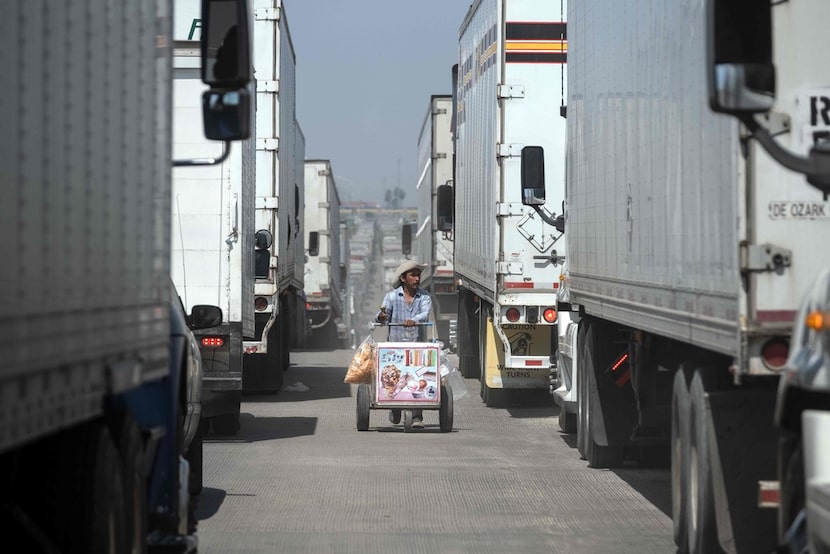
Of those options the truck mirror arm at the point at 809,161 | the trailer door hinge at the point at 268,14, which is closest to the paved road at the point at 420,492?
the truck mirror arm at the point at 809,161

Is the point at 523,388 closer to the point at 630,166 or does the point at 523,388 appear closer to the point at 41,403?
the point at 630,166

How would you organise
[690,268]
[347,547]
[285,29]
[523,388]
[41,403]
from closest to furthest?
[41,403], [690,268], [347,547], [523,388], [285,29]

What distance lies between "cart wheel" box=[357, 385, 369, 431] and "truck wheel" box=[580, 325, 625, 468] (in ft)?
11.2

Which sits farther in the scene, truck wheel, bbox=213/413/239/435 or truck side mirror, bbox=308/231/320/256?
truck side mirror, bbox=308/231/320/256

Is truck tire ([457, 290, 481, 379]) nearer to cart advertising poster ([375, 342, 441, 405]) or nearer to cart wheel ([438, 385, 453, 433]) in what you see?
cart wheel ([438, 385, 453, 433])

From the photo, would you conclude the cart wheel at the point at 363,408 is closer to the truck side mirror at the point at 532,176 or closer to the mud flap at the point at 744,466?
the truck side mirror at the point at 532,176

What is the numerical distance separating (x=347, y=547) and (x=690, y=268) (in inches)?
107

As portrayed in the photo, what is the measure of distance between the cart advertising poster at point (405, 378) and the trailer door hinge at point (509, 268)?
2317mm

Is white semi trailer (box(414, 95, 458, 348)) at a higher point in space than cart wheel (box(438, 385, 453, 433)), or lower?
higher

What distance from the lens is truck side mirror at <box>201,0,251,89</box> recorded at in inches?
285

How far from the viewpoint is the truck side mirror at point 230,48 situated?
723 cm

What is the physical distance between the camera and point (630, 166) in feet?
36.4

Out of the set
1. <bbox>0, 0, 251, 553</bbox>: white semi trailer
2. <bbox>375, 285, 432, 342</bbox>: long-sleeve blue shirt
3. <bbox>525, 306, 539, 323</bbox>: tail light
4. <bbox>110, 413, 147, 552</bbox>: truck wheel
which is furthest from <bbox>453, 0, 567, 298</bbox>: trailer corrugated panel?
<bbox>110, 413, 147, 552</bbox>: truck wheel

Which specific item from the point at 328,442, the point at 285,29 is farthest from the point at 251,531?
the point at 285,29
